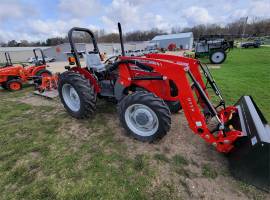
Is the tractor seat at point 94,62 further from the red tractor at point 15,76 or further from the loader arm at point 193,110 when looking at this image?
the red tractor at point 15,76

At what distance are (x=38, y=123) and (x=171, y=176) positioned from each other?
3.47 m

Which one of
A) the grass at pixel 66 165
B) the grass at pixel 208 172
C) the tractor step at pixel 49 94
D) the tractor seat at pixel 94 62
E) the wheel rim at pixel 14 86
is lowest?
the grass at pixel 208 172

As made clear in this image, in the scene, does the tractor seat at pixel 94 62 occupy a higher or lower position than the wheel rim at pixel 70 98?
higher

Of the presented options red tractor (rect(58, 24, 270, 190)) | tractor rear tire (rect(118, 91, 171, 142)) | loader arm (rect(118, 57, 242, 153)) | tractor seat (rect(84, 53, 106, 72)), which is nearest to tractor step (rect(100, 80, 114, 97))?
red tractor (rect(58, 24, 270, 190))

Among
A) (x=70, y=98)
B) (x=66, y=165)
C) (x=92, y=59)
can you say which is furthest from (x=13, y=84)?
(x=66, y=165)

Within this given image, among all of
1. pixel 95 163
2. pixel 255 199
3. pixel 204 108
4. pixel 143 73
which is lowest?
pixel 255 199

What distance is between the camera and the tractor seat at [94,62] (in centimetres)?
443

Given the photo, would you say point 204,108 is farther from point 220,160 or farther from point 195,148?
point 220,160

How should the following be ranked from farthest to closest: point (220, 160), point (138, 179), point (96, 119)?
point (96, 119)
point (220, 160)
point (138, 179)

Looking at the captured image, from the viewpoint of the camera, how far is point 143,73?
358cm

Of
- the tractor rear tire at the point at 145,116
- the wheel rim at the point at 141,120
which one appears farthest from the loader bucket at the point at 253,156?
the wheel rim at the point at 141,120

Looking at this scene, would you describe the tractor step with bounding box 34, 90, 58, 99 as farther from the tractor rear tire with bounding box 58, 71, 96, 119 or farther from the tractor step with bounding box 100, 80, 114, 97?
the tractor step with bounding box 100, 80, 114, 97

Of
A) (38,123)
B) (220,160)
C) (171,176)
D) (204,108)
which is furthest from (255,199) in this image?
(38,123)

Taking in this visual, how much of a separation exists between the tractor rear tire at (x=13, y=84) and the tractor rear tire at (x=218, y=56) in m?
13.0
